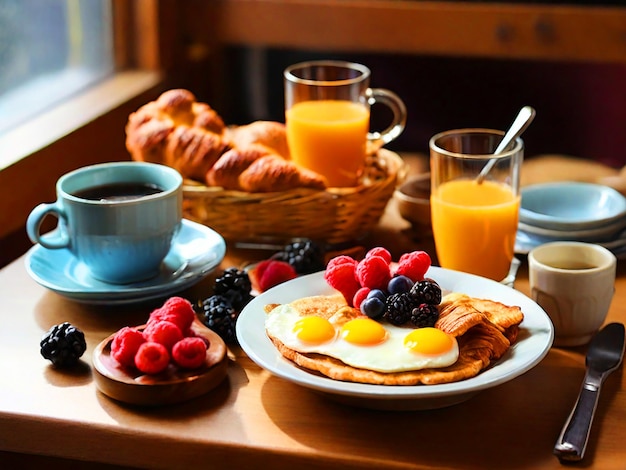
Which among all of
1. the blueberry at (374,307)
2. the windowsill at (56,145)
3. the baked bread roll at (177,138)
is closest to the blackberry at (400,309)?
the blueberry at (374,307)

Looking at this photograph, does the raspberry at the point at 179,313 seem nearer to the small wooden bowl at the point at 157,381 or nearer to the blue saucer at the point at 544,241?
the small wooden bowl at the point at 157,381

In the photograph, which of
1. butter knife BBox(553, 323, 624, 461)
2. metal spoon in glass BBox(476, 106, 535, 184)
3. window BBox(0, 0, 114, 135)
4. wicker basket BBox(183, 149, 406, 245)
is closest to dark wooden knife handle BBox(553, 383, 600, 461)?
butter knife BBox(553, 323, 624, 461)

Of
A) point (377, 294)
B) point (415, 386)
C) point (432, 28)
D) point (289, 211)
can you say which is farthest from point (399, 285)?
point (432, 28)

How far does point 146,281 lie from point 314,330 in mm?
357

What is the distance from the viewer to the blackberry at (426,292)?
1.00 m

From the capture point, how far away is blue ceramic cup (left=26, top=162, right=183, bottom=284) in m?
1.17

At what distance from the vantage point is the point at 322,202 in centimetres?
135

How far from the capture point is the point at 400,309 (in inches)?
39.0

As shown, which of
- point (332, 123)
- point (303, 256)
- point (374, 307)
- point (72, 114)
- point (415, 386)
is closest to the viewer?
point (415, 386)

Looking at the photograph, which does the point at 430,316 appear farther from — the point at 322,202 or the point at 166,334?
the point at 322,202

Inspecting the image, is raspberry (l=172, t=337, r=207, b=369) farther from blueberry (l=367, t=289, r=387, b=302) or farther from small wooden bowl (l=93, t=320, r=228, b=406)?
blueberry (l=367, t=289, r=387, b=302)

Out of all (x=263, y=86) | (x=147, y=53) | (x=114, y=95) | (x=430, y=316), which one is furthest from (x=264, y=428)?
(x=263, y=86)

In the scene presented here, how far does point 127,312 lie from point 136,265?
0.06 metres

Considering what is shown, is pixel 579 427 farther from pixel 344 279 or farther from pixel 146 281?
pixel 146 281
